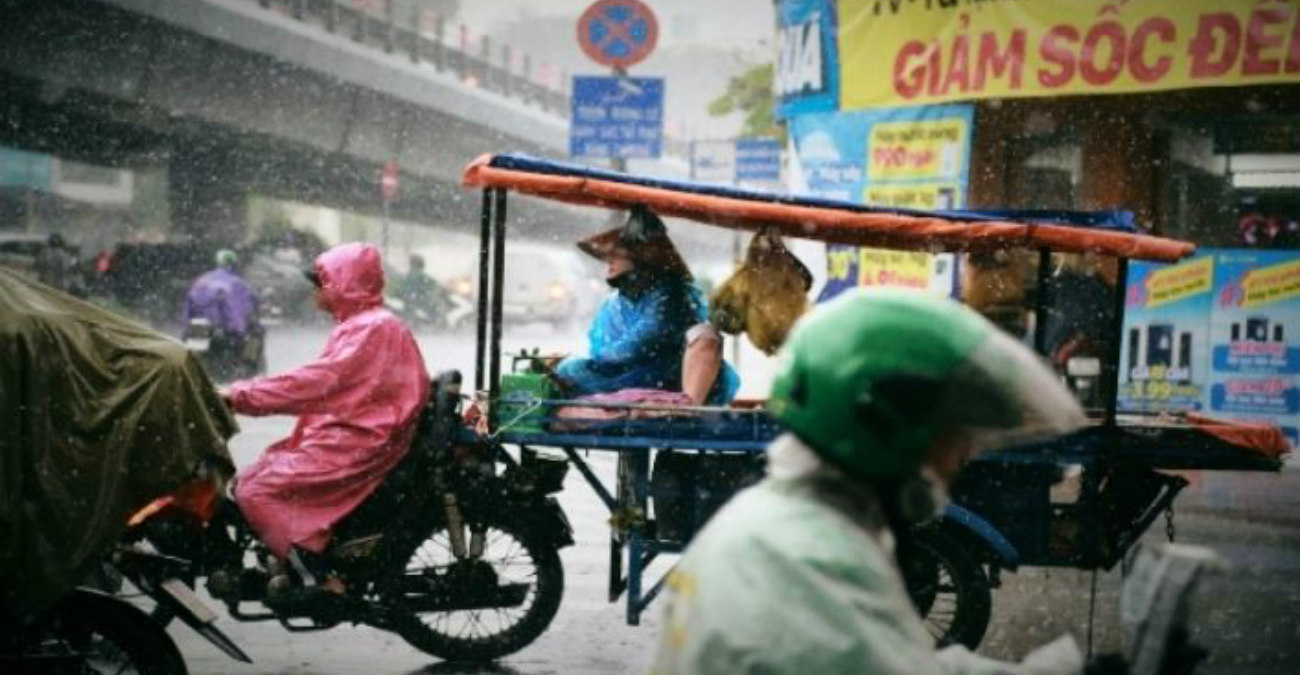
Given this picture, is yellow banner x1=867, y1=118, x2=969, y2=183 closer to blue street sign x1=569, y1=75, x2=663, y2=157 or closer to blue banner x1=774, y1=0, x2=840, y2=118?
blue banner x1=774, y1=0, x2=840, y2=118

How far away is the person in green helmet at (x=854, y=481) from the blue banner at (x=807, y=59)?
13279mm

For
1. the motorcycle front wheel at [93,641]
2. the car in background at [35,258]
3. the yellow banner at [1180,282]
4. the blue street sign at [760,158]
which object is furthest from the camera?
the car in background at [35,258]

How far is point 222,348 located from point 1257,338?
11864 mm

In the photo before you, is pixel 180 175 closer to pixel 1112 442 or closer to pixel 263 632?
pixel 263 632

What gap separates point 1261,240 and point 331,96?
725 inches

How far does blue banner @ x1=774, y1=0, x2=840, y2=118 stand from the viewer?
1477 centimetres

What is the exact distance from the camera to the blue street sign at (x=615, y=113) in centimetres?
1405

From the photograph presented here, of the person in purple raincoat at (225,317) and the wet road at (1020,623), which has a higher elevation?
the person in purple raincoat at (225,317)

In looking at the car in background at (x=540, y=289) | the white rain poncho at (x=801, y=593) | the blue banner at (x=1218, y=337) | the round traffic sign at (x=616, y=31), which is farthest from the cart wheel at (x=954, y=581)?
the car in background at (x=540, y=289)

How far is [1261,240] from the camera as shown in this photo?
12703 mm

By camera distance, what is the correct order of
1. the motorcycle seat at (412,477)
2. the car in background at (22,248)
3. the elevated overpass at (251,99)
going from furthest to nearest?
the car in background at (22,248) < the elevated overpass at (251,99) < the motorcycle seat at (412,477)

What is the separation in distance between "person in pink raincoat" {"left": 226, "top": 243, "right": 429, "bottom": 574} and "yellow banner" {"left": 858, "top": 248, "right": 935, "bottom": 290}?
344 inches

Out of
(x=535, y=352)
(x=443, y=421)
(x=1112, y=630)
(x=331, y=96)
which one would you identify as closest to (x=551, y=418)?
(x=443, y=421)

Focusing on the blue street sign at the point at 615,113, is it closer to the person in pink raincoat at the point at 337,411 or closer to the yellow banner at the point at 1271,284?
the yellow banner at the point at 1271,284
